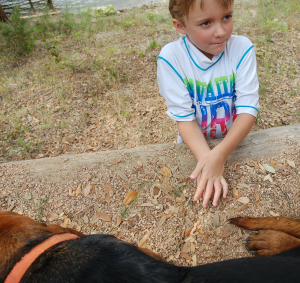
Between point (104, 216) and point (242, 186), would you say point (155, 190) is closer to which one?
point (104, 216)

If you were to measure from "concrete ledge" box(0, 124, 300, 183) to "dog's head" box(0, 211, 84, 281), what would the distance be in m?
0.75

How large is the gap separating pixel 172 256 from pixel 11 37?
18.6 feet

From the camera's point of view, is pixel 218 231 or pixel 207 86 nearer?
pixel 218 231

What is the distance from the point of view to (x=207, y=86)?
207 cm

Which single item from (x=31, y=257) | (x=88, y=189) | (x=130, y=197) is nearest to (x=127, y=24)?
(x=88, y=189)

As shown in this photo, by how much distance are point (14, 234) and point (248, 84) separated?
1963 millimetres

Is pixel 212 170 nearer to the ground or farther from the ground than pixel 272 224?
farther from the ground

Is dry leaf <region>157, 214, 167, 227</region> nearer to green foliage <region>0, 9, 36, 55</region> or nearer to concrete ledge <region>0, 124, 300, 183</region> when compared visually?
concrete ledge <region>0, 124, 300, 183</region>

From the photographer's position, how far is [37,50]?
18.2 ft

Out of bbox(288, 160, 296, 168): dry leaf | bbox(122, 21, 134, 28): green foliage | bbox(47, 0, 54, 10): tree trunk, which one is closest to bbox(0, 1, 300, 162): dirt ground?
bbox(122, 21, 134, 28): green foliage

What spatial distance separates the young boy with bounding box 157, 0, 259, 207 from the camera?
1858 millimetres

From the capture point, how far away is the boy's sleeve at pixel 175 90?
2.01 meters

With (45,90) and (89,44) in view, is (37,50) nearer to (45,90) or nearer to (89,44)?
(89,44)

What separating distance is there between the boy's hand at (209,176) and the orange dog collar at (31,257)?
0.97 meters
